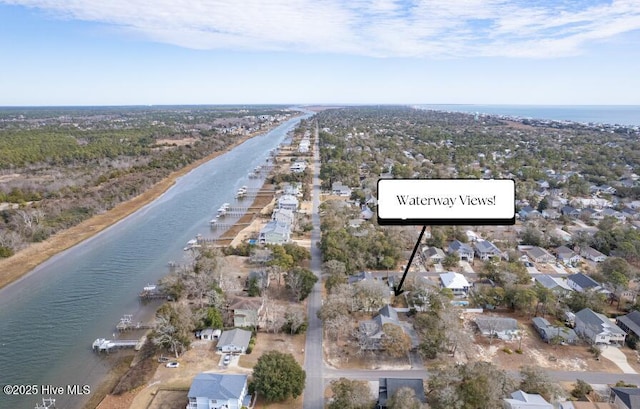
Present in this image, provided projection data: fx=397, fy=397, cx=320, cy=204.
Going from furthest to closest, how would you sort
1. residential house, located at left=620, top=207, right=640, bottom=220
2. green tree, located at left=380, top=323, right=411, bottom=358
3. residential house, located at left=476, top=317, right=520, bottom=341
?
residential house, located at left=620, top=207, right=640, bottom=220, residential house, located at left=476, top=317, right=520, bottom=341, green tree, located at left=380, top=323, right=411, bottom=358

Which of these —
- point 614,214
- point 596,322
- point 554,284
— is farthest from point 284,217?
point 614,214

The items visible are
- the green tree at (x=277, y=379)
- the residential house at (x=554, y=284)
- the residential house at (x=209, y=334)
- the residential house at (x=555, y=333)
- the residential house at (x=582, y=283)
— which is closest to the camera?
the green tree at (x=277, y=379)

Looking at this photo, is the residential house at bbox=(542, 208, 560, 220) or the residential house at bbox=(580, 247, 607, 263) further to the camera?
the residential house at bbox=(542, 208, 560, 220)

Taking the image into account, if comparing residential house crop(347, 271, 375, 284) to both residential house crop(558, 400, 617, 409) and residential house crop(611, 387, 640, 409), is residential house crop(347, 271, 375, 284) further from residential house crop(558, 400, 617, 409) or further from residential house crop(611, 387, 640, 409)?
residential house crop(611, 387, 640, 409)

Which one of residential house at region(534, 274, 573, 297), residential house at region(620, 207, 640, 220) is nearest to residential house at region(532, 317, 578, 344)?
residential house at region(534, 274, 573, 297)

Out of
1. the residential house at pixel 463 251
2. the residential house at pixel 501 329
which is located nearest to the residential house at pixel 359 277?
the residential house at pixel 501 329

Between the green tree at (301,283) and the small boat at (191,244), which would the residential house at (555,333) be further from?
the small boat at (191,244)

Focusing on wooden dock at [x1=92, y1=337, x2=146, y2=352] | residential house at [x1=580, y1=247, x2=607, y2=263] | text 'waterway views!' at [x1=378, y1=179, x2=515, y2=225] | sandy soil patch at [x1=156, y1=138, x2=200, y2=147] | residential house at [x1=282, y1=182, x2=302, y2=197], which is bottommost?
wooden dock at [x1=92, y1=337, x2=146, y2=352]

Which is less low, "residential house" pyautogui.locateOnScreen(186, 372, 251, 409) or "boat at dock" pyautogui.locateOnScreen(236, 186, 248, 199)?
"boat at dock" pyautogui.locateOnScreen(236, 186, 248, 199)
